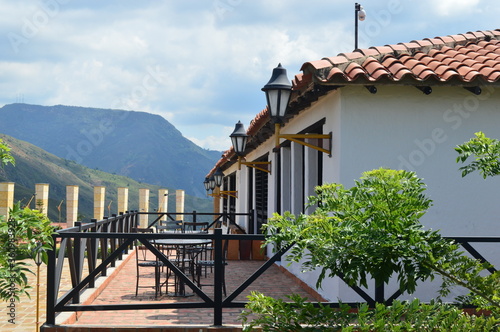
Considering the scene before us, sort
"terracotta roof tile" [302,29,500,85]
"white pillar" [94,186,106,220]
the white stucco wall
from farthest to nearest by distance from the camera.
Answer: "white pillar" [94,186,106,220] < the white stucco wall < "terracotta roof tile" [302,29,500,85]

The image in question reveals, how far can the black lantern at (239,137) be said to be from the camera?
10969mm

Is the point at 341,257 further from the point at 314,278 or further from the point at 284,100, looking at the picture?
the point at 314,278

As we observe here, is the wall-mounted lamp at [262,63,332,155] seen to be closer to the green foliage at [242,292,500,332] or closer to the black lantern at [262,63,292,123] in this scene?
the black lantern at [262,63,292,123]

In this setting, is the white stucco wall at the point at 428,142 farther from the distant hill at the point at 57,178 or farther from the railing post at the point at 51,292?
the distant hill at the point at 57,178

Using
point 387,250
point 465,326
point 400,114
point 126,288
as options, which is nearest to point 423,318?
point 465,326

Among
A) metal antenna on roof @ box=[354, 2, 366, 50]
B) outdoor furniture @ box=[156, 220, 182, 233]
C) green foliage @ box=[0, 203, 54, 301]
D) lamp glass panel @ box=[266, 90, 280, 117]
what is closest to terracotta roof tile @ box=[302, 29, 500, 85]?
lamp glass panel @ box=[266, 90, 280, 117]

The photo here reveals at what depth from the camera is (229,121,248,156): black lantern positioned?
11.0 m

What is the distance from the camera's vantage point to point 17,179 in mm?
84312

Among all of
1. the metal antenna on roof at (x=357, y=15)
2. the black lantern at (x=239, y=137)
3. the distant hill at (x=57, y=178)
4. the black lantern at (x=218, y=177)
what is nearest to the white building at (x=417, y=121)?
the metal antenna on roof at (x=357, y=15)

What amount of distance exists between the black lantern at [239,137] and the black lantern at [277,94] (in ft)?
14.1

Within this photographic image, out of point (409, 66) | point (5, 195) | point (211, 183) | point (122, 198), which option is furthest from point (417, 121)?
point (122, 198)

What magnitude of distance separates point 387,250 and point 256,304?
2.96 ft

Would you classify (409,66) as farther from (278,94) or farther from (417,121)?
(278,94)

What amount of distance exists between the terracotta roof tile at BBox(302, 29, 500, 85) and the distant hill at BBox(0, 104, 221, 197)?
157 meters
